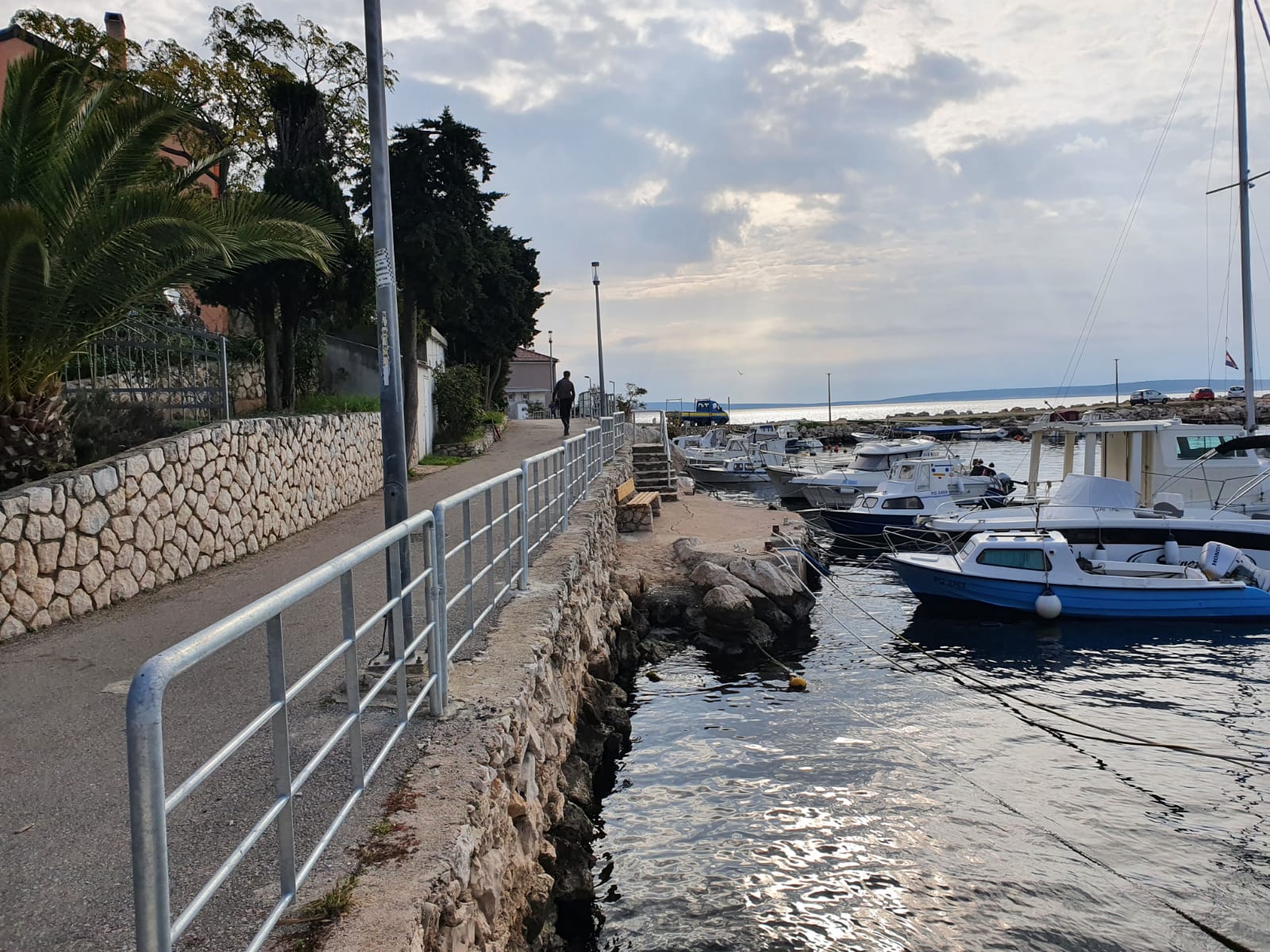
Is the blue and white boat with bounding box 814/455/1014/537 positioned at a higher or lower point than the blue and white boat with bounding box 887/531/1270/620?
higher

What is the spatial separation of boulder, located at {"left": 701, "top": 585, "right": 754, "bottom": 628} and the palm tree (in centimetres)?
929

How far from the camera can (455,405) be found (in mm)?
25016

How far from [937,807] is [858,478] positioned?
82.0 ft

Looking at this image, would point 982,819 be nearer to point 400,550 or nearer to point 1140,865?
point 1140,865

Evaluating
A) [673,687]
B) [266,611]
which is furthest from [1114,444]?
[266,611]

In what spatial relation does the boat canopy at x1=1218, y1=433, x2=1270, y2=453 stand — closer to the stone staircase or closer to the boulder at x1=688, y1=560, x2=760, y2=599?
the boulder at x1=688, y1=560, x2=760, y2=599

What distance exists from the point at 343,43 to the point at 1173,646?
2158cm

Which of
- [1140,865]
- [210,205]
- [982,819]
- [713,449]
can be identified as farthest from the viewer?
[713,449]

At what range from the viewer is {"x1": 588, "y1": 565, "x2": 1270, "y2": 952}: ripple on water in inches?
262

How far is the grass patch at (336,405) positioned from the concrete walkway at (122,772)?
761 centimetres

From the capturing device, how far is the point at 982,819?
328 inches

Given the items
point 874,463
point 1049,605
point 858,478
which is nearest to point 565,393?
point 858,478

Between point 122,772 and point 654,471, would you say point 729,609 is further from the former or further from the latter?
point 654,471

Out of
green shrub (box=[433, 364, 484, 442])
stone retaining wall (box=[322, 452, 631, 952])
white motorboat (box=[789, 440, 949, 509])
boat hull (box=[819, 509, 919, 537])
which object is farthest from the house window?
white motorboat (box=[789, 440, 949, 509])
